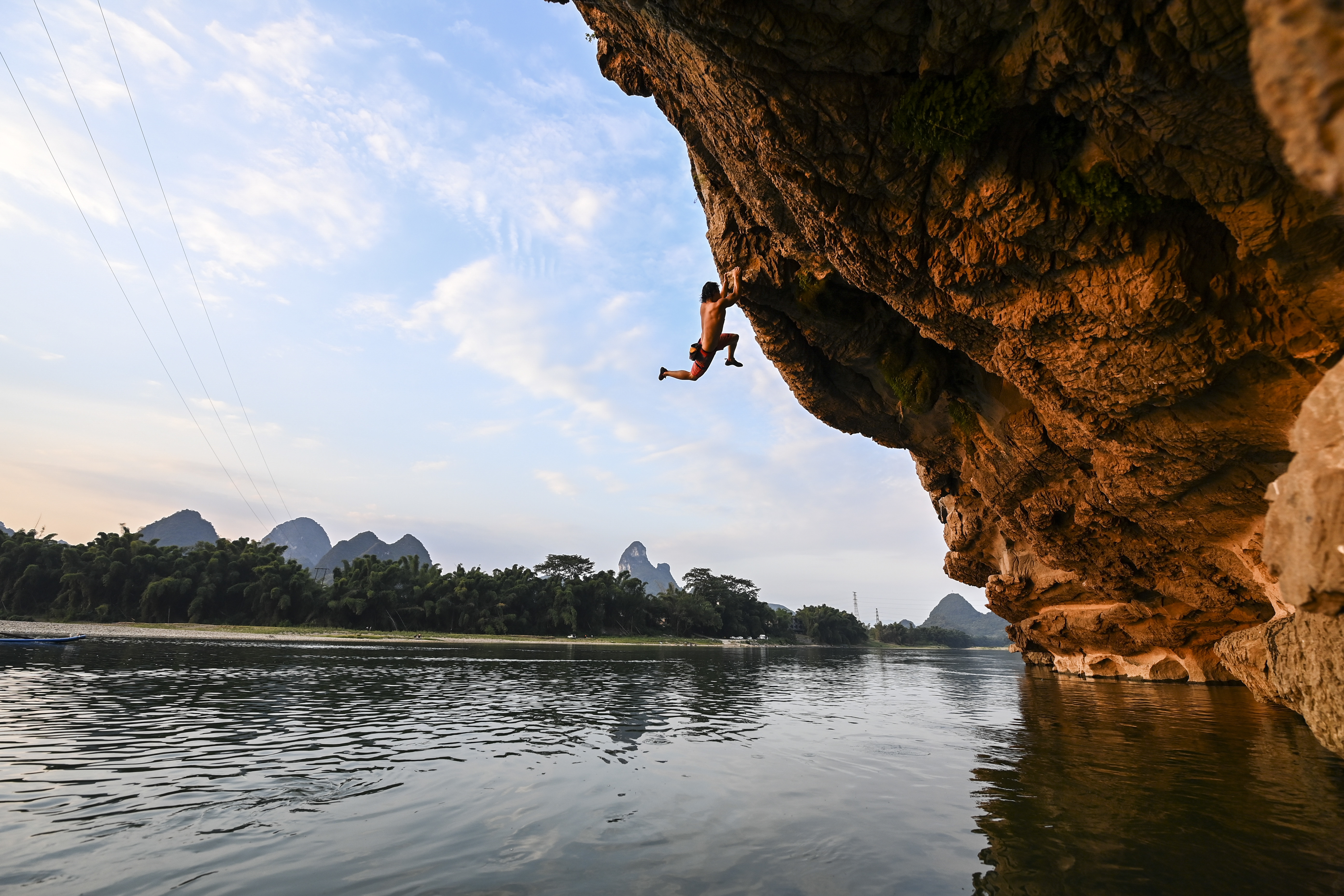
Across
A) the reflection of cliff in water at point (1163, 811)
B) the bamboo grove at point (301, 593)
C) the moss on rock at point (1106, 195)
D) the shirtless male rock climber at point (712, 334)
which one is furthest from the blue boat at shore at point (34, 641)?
the moss on rock at point (1106, 195)

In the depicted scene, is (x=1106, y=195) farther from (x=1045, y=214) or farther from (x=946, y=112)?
(x=946, y=112)

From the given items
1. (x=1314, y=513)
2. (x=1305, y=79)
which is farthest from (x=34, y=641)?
(x=1314, y=513)

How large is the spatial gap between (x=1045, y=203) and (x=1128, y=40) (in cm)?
290

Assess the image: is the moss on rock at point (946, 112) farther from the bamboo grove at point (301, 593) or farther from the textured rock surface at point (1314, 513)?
the bamboo grove at point (301, 593)

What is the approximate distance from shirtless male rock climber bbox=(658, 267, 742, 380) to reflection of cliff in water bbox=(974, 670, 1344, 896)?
32.0 ft

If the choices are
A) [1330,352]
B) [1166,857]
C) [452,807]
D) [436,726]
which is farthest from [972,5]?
[436,726]

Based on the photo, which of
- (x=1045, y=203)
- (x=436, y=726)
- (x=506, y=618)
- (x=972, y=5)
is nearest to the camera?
(x=972, y=5)

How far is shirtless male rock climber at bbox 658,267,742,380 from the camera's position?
13.8 meters

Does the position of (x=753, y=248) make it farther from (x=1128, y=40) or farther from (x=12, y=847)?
(x=12, y=847)

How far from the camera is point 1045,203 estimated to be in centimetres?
1024

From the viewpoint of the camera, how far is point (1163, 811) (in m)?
8.65

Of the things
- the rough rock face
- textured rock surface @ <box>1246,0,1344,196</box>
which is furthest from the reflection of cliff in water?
textured rock surface @ <box>1246,0,1344,196</box>

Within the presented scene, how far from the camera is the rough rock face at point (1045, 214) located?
8250 millimetres

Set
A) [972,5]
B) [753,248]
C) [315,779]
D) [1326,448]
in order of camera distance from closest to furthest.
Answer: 1. [1326,448]
2. [972,5]
3. [315,779]
4. [753,248]
